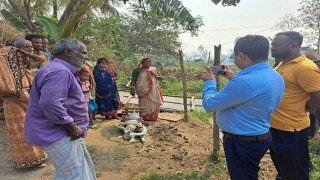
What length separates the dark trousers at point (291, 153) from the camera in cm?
267

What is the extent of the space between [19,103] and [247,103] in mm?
3015

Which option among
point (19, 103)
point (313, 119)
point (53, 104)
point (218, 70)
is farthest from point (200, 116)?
point (53, 104)

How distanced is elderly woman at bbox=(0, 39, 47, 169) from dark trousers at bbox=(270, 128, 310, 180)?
10.1 ft

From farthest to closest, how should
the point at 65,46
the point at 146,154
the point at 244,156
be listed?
the point at 146,154
the point at 65,46
the point at 244,156

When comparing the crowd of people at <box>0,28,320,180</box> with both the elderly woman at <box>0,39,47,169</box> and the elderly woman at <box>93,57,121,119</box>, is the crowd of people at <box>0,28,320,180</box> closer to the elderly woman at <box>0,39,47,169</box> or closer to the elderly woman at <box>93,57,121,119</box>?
the elderly woman at <box>0,39,47,169</box>

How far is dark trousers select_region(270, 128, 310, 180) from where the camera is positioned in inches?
105

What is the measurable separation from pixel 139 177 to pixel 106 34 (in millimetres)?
8009

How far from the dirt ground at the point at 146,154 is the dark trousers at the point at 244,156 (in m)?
1.66

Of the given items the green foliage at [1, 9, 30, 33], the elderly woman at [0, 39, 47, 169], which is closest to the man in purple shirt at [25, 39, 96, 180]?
the elderly woman at [0, 39, 47, 169]

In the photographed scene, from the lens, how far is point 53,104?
82.4 inches

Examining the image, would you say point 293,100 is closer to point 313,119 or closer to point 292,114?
point 292,114

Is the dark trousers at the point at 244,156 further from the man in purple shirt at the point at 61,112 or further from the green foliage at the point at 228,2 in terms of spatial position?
the green foliage at the point at 228,2

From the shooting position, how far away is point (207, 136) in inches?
239

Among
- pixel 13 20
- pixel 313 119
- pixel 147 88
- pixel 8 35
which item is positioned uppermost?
pixel 13 20
